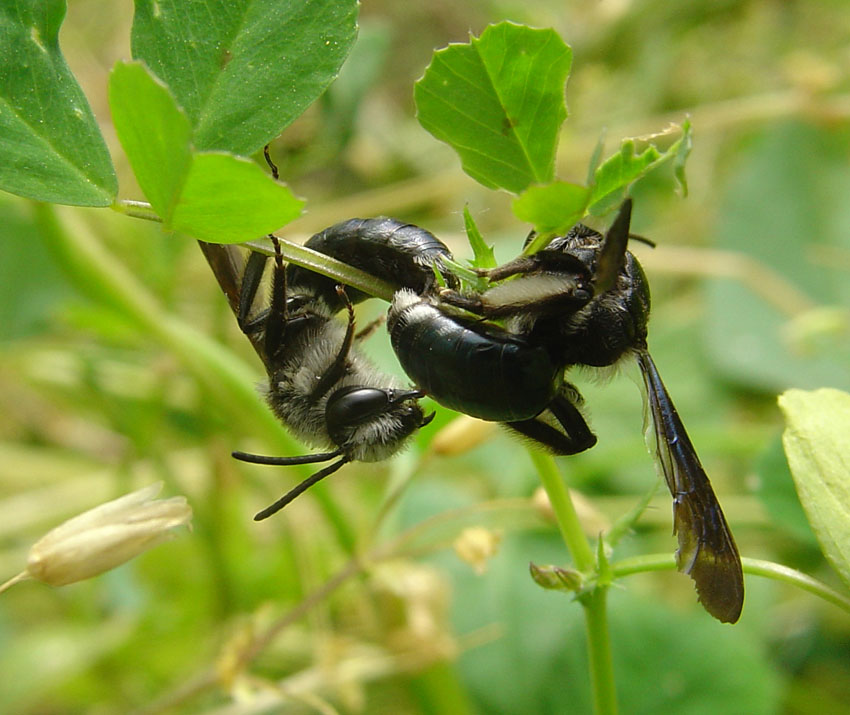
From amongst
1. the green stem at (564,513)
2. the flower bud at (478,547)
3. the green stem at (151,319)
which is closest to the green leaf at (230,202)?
the green stem at (564,513)

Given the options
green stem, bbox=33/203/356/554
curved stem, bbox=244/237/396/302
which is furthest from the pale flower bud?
green stem, bbox=33/203/356/554

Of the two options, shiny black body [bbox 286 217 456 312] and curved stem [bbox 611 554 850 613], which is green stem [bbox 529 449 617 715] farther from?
shiny black body [bbox 286 217 456 312]

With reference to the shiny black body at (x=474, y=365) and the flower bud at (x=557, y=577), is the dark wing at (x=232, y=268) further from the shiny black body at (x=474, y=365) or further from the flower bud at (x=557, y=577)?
the flower bud at (x=557, y=577)

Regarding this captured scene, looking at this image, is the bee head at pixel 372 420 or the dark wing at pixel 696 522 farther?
the bee head at pixel 372 420

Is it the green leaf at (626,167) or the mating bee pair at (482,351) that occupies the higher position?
the green leaf at (626,167)

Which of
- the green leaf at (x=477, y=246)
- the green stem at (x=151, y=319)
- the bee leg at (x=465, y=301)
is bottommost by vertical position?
the green stem at (x=151, y=319)

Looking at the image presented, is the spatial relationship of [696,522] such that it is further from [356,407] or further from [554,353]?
[356,407]

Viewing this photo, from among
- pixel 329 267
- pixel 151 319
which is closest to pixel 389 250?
pixel 329 267
